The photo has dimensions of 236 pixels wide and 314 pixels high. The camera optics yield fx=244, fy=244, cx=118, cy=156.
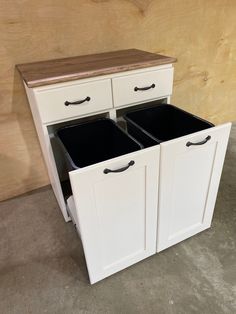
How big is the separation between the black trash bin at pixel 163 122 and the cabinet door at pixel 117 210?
26cm

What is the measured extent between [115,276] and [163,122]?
Result: 810 millimetres

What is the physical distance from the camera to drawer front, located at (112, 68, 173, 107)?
118 cm

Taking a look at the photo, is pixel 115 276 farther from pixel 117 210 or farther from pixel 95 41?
pixel 95 41

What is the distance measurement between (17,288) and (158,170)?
2.69 ft

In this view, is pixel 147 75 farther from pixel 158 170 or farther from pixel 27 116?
pixel 27 116

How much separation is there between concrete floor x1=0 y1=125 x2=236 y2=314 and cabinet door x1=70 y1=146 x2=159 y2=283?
89 millimetres

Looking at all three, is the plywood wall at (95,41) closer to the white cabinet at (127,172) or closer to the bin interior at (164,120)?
the white cabinet at (127,172)

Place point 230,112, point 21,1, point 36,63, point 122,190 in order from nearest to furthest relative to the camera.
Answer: point 122,190 < point 21,1 < point 36,63 < point 230,112

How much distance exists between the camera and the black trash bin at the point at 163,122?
1146mm

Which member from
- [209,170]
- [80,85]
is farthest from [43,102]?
[209,170]

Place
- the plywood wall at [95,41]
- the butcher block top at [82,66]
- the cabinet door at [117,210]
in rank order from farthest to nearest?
the plywood wall at [95,41] → the butcher block top at [82,66] → the cabinet door at [117,210]

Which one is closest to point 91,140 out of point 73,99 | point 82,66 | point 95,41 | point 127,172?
point 73,99

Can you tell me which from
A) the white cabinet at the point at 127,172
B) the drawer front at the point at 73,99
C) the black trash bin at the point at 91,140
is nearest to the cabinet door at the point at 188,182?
the white cabinet at the point at 127,172

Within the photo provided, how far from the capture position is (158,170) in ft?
3.00
